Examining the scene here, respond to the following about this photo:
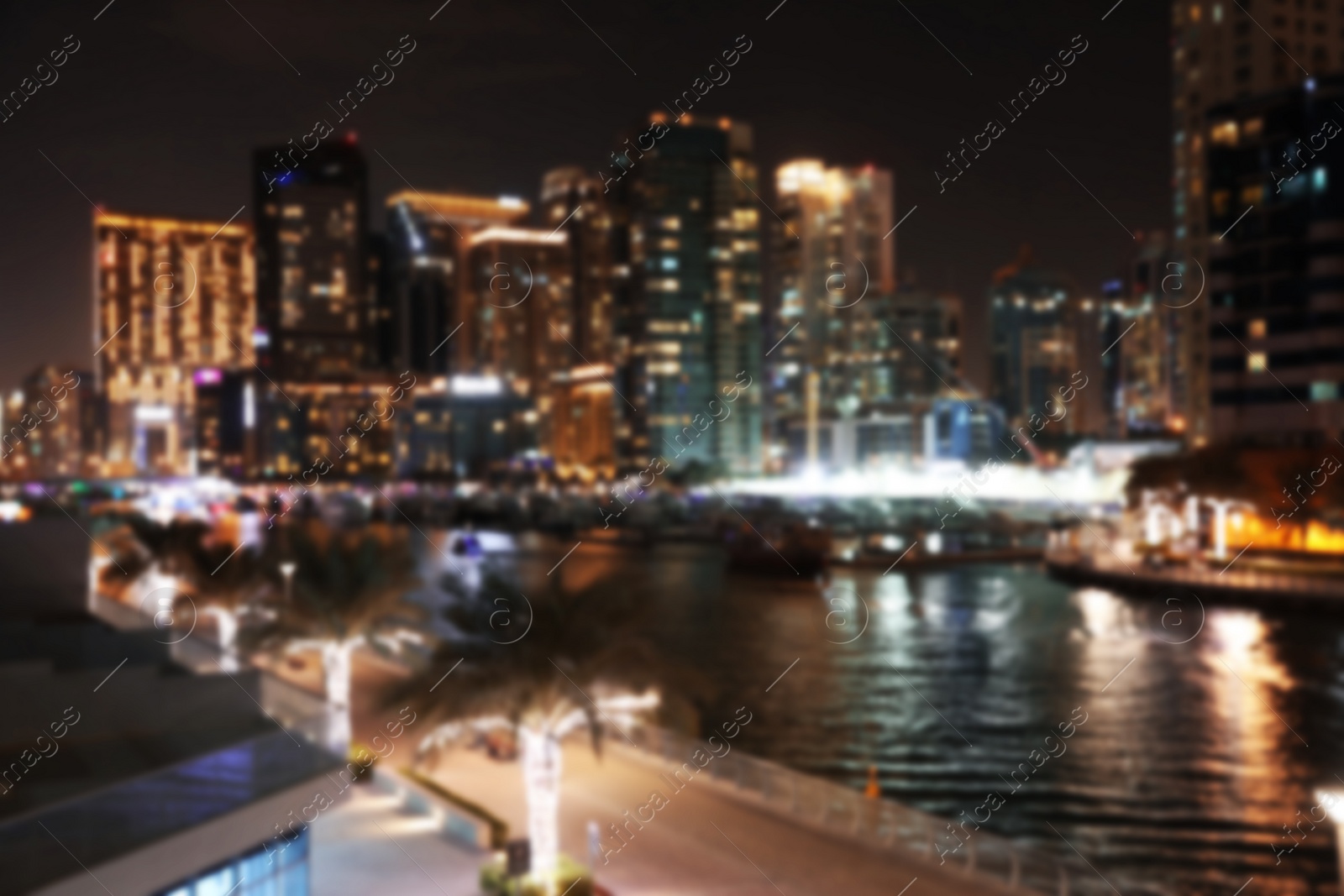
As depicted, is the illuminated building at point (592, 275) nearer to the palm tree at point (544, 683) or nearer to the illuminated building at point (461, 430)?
the illuminated building at point (461, 430)

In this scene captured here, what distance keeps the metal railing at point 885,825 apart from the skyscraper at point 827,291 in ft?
408

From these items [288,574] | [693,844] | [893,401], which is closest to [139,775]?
[693,844]

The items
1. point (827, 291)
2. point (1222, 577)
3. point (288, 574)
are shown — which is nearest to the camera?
point (288, 574)

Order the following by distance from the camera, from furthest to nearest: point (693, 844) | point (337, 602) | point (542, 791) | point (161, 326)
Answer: point (161, 326)
point (337, 602)
point (693, 844)
point (542, 791)

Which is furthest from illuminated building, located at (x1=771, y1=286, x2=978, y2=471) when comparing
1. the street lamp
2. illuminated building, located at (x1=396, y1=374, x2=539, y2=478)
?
the street lamp

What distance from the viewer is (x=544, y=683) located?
10.0 metres

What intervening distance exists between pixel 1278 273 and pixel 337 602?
4365 centimetres

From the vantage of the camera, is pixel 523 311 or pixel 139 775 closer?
pixel 139 775

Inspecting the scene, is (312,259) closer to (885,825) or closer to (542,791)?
(885,825)

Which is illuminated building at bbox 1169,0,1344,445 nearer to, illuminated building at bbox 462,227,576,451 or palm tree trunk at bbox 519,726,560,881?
palm tree trunk at bbox 519,726,560,881

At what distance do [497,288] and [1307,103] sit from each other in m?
130

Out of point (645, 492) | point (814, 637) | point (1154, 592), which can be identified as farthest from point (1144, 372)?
point (814, 637)

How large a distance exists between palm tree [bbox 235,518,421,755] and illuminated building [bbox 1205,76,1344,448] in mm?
39209

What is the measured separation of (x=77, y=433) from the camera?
156875mm
